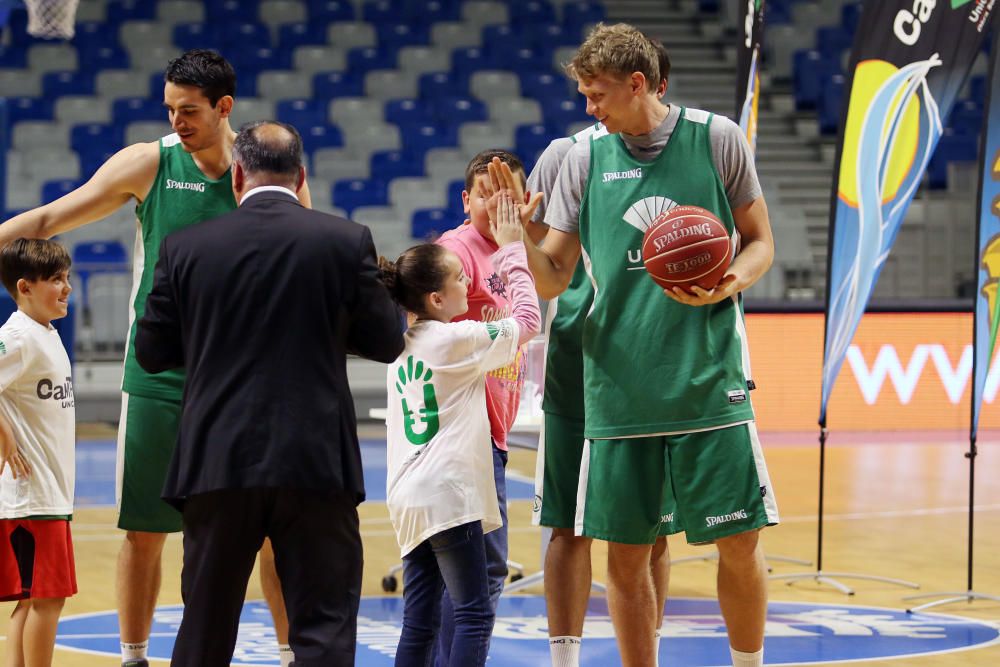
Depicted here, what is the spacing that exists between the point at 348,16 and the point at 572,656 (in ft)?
53.4

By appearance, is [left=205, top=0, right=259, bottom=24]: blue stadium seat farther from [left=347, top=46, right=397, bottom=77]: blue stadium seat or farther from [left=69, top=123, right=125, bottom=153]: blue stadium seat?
[left=69, top=123, right=125, bottom=153]: blue stadium seat

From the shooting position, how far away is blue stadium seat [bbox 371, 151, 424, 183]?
54.1ft

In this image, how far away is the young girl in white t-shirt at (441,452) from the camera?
155 inches

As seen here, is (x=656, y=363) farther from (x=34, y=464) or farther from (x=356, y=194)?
(x=356, y=194)

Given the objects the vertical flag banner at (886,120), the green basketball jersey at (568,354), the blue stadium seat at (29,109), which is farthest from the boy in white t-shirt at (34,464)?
the blue stadium seat at (29,109)

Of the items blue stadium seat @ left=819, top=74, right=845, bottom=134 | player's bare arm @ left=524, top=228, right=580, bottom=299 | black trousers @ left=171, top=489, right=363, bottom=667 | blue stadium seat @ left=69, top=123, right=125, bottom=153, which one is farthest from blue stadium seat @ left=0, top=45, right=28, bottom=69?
black trousers @ left=171, top=489, right=363, bottom=667

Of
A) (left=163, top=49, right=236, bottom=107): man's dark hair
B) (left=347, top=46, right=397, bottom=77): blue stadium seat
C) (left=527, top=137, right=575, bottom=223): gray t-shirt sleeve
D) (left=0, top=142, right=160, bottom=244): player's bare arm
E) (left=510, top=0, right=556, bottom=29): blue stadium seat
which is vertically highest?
(left=510, top=0, right=556, bottom=29): blue stadium seat

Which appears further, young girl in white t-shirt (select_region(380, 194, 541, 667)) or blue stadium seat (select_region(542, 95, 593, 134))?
blue stadium seat (select_region(542, 95, 593, 134))

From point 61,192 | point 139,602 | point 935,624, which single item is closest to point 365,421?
point 61,192

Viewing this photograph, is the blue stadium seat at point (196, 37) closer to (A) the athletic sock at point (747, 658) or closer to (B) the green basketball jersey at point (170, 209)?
(B) the green basketball jersey at point (170, 209)

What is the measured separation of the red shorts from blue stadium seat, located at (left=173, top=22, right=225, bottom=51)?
570 inches

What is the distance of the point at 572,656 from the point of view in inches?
177

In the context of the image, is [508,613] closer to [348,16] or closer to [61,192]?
[61,192]

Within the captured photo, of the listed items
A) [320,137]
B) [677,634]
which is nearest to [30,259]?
[677,634]
